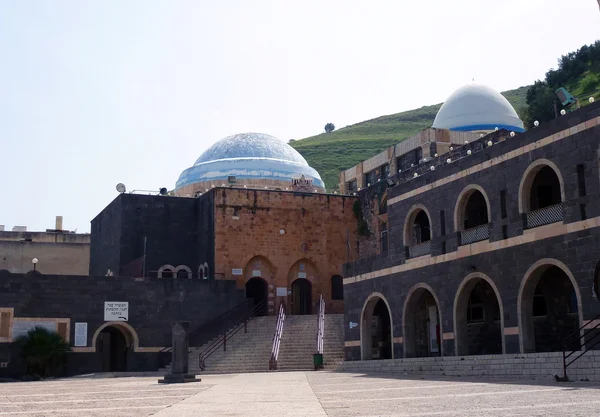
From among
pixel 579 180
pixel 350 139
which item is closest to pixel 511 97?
pixel 350 139

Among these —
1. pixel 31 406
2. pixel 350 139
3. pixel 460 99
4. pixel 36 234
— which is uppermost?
pixel 350 139

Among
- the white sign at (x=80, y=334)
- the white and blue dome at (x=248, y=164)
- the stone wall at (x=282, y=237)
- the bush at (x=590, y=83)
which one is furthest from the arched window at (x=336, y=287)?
A: the bush at (x=590, y=83)

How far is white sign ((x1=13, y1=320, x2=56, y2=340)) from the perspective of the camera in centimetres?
→ 2969

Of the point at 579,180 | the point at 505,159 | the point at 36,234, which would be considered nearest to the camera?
the point at 579,180

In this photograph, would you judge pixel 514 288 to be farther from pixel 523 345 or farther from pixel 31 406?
pixel 31 406

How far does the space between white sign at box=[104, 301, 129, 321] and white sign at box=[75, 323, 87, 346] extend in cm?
97

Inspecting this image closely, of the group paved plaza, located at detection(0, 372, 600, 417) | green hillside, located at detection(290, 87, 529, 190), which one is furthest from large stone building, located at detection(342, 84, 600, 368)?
green hillside, located at detection(290, 87, 529, 190)

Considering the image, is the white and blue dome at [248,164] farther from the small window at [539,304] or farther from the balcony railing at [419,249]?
the small window at [539,304]

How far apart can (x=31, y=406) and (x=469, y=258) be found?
45.6ft

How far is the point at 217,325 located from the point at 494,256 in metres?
14.7

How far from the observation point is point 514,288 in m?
21.3

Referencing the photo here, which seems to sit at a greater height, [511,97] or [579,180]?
[511,97]

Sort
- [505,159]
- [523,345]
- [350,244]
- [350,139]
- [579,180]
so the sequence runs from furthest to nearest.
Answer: [350,139] < [350,244] < [505,159] < [523,345] < [579,180]

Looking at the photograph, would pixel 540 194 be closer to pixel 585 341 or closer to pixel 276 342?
pixel 585 341
